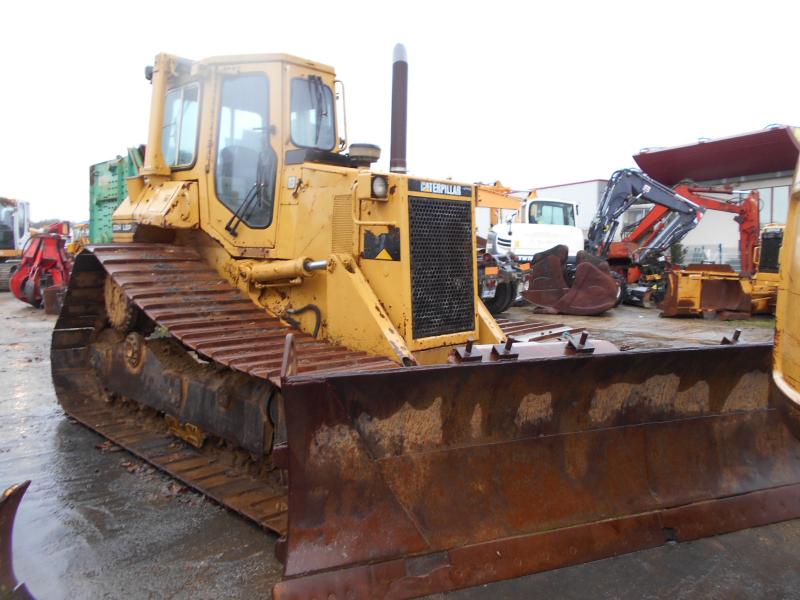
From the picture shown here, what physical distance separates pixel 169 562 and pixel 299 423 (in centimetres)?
126

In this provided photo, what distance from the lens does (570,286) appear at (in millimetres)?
15008

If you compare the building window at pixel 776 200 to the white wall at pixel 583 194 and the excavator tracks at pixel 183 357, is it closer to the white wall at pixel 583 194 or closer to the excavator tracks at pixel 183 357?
the white wall at pixel 583 194

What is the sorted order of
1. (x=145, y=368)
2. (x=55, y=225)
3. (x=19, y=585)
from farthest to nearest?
(x=55, y=225), (x=145, y=368), (x=19, y=585)

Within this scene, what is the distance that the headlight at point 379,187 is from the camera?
4.34 meters

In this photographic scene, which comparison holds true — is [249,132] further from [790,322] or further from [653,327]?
[653,327]

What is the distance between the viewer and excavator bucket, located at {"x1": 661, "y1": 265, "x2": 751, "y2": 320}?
13695mm

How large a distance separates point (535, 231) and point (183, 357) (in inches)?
531

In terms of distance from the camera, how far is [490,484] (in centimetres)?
316

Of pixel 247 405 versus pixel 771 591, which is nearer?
pixel 771 591

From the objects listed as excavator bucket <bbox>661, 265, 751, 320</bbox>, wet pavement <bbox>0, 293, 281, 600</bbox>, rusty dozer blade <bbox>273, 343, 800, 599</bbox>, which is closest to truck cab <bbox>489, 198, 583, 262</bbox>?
excavator bucket <bbox>661, 265, 751, 320</bbox>

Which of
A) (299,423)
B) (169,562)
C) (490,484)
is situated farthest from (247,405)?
(490,484)

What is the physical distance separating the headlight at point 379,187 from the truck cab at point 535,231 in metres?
13.0

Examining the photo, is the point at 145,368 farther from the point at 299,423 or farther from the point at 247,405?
the point at 299,423

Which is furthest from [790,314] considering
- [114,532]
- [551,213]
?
[551,213]
